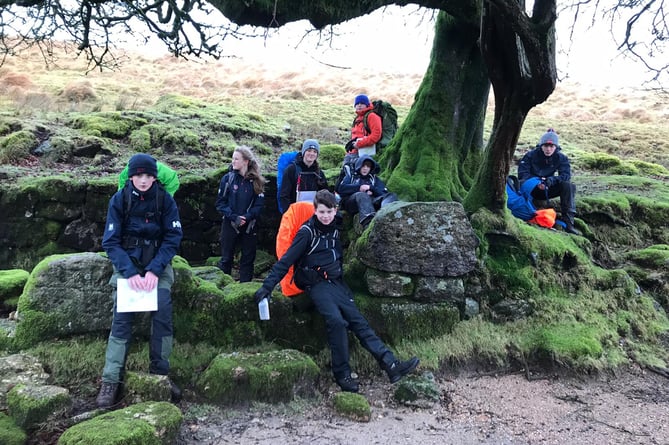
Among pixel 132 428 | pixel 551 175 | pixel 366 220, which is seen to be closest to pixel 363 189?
pixel 366 220

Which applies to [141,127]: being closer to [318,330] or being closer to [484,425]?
[318,330]

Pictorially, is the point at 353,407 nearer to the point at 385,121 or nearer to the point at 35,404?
the point at 35,404

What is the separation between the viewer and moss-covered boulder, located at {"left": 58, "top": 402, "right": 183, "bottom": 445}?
11.1 ft

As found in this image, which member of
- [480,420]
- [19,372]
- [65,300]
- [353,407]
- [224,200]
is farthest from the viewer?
[224,200]

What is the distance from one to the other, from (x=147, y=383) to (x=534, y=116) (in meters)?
24.4

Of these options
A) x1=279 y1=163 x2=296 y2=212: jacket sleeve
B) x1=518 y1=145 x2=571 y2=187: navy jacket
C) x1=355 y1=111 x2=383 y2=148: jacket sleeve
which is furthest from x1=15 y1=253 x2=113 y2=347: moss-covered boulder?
x1=518 y1=145 x2=571 y2=187: navy jacket

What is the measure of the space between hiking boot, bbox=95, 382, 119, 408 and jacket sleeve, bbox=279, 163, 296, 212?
11.1 ft

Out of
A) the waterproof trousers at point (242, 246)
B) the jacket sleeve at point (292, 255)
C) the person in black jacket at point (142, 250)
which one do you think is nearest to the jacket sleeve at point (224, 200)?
the waterproof trousers at point (242, 246)

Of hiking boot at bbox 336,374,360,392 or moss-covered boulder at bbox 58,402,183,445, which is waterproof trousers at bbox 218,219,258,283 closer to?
hiking boot at bbox 336,374,360,392

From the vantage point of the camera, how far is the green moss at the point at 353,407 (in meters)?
4.48

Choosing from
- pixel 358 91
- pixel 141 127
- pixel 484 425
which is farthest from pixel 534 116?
pixel 484 425

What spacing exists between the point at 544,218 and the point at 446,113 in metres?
2.44

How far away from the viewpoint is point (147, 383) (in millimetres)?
4277

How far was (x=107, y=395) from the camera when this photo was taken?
4.22 metres
